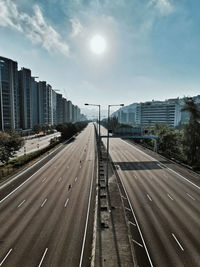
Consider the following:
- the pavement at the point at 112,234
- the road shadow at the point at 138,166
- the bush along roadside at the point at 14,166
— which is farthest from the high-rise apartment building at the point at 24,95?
the pavement at the point at 112,234

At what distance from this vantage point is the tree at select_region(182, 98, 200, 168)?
37094 millimetres

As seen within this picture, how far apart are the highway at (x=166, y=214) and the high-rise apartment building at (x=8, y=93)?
322 feet

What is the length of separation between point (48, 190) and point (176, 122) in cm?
19213

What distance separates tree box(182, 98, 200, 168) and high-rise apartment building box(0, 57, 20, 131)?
355 ft

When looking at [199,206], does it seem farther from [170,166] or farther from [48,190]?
[48,190]

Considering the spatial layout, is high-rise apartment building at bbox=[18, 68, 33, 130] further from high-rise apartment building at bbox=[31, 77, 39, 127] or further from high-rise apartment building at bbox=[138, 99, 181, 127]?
high-rise apartment building at bbox=[138, 99, 181, 127]

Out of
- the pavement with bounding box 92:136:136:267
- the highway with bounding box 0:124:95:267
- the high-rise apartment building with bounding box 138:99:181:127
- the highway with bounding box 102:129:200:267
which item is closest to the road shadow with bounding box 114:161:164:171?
the highway with bounding box 102:129:200:267

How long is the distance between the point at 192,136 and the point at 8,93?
115802mm

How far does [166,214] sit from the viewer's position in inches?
656

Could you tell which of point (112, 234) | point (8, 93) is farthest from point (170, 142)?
point (8, 93)

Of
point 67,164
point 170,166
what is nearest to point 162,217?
point 170,166

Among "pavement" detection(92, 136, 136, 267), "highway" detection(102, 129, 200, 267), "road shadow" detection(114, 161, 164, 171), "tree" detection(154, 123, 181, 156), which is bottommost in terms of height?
"road shadow" detection(114, 161, 164, 171)

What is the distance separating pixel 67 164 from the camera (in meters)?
36.7

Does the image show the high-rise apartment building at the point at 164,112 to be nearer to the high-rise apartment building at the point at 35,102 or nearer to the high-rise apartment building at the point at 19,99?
the high-rise apartment building at the point at 19,99
